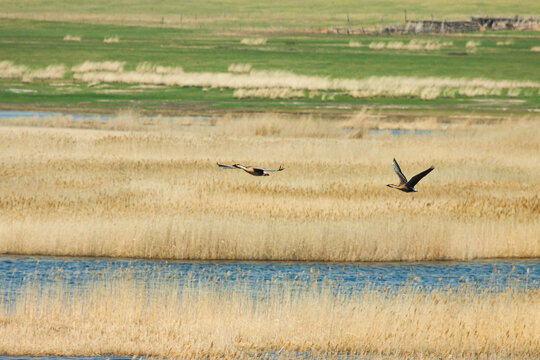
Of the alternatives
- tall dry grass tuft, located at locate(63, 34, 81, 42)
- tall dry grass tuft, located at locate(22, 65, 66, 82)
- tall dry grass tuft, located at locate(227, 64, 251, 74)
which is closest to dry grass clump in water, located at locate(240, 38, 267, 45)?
tall dry grass tuft, located at locate(63, 34, 81, 42)

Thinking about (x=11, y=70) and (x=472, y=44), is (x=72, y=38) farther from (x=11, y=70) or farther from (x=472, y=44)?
(x=472, y=44)

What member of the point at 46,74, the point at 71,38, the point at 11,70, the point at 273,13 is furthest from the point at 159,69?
the point at 273,13

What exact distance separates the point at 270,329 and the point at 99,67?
78.3 meters

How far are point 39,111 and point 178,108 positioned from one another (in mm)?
9414

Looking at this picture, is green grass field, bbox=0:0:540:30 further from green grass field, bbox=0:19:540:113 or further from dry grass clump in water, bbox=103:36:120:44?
dry grass clump in water, bbox=103:36:120:44

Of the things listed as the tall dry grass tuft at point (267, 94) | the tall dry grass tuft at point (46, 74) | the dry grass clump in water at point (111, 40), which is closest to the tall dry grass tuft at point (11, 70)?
the tall dry grass tuft at point (46, 74)

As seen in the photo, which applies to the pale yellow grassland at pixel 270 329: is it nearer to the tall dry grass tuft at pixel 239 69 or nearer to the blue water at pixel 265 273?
the blue water at pixel 265 273

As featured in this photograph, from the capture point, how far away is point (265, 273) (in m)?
21.1

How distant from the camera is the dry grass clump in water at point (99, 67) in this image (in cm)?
8900

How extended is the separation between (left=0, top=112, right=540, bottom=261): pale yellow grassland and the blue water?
651 millimetres

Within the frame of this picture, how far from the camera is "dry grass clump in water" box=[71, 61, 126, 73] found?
89000 mm

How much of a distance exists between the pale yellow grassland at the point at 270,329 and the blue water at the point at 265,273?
2874 mm

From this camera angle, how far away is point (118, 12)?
623 ft

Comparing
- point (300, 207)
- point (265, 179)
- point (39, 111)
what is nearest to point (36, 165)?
point (265, 179)
